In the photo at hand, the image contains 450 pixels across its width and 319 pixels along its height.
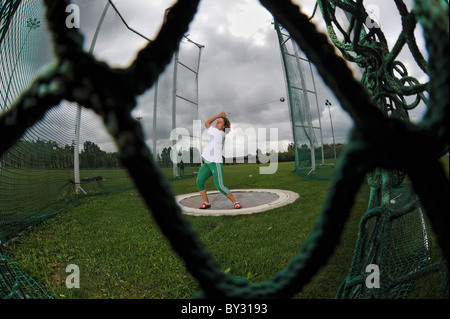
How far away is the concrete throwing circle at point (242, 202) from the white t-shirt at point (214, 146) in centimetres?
92

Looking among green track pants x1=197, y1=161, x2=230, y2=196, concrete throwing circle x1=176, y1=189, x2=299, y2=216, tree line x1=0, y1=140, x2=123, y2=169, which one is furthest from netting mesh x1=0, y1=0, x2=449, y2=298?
green track pants x1=197, y1=161, x2=230, y2=196

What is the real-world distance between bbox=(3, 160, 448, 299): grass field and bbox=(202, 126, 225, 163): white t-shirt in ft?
4.46

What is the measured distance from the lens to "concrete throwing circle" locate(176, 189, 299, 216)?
13.5ft

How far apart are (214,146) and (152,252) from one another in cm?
260

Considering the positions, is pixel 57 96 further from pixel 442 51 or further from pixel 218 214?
pixel 218 214

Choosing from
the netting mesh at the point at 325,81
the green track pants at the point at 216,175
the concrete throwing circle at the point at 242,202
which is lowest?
the concrete throwing circle at the point at 242,202

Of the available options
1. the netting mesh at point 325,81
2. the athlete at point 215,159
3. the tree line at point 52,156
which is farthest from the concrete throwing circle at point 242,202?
the netting mesh at point 325,81

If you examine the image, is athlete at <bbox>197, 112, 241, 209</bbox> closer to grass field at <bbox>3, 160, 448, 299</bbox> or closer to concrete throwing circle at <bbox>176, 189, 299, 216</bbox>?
concrete throwing circle at <bbox>176, 189, 299, 216</bbox>

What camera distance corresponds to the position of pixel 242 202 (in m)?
5.00

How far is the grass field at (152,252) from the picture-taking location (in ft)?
6.25

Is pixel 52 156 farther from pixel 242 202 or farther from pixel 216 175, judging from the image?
pixel 242 202

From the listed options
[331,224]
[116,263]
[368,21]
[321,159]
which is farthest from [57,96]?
[321,159]

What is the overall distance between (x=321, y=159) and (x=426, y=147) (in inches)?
336

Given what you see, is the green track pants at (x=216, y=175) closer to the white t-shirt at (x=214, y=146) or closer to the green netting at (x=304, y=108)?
the white t-shirt at (x=214, y=146)
